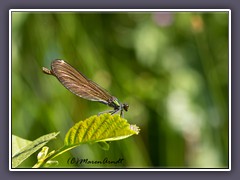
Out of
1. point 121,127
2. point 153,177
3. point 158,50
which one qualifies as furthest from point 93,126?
point 158,50

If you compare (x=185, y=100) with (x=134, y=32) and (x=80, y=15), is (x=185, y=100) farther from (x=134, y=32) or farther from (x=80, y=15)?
(x=80, y=15)

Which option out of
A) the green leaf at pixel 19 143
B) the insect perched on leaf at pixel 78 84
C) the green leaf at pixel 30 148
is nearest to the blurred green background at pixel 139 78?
the insect perched on leaf at pixel 78 84

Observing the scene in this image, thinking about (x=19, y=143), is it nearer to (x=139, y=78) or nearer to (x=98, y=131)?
(x=98, y=131)

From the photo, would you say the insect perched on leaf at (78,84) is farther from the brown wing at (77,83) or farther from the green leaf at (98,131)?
the green leaf at (98,131)

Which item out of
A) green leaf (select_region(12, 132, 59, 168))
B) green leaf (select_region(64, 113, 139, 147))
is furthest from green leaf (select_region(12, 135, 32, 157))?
green leaf (select_region(64, 113, 139, 147))

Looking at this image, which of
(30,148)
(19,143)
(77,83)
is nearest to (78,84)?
(77,83)

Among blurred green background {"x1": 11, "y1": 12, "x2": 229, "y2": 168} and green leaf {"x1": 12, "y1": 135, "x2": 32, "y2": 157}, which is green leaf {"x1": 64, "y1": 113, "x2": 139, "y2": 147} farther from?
blurred green background {"x1": 11, "y1": 12, "x2": 229, "y2": 168}
